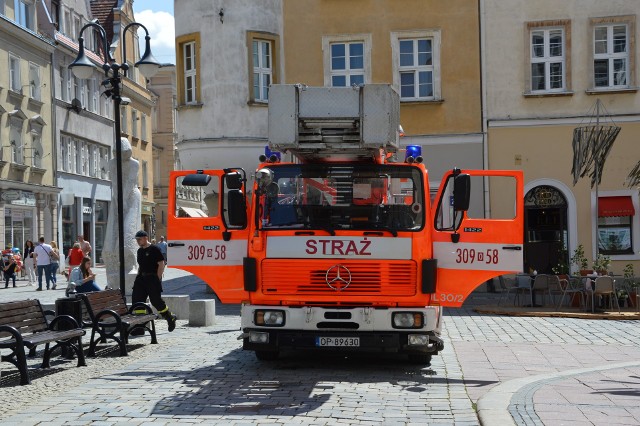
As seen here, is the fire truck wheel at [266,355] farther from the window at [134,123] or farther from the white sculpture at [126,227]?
the window at [134,123]

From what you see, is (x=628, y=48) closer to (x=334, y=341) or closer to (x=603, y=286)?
(x=603, y=286)

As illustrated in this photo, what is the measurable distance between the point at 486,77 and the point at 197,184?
1729 centimetres

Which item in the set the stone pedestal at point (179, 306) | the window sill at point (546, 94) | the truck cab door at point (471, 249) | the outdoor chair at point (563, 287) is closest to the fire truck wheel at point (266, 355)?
the truck cab door at point (471, 249)

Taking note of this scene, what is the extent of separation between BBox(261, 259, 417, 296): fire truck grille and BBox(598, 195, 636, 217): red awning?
662 inches

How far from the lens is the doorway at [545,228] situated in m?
27.4

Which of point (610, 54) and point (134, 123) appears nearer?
point (610, 54)

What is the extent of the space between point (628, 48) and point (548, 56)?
215cm

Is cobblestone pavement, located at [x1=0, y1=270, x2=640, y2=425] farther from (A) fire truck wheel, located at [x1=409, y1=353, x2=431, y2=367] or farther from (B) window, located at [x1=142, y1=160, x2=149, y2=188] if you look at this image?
(B) window, located at [x1=142, y1=160, x2=149, y2=188]

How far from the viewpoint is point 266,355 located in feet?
41.3

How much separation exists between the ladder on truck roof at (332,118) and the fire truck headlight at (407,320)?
1955 mm

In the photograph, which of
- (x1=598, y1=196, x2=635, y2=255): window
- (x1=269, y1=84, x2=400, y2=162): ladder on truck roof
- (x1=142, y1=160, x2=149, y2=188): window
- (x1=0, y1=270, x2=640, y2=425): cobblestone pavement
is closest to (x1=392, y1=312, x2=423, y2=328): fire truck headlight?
(x1=0, y1=270, x2=640, y2=425): cobblestone pavement

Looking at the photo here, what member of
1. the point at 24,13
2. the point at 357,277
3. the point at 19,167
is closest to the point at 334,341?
the point at 357,277

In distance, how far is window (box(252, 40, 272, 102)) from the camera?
26781mm

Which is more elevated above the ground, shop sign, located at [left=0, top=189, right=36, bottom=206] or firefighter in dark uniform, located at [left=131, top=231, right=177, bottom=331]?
shop sign, located at [left=0, top=189, right=36, bottom=206]
